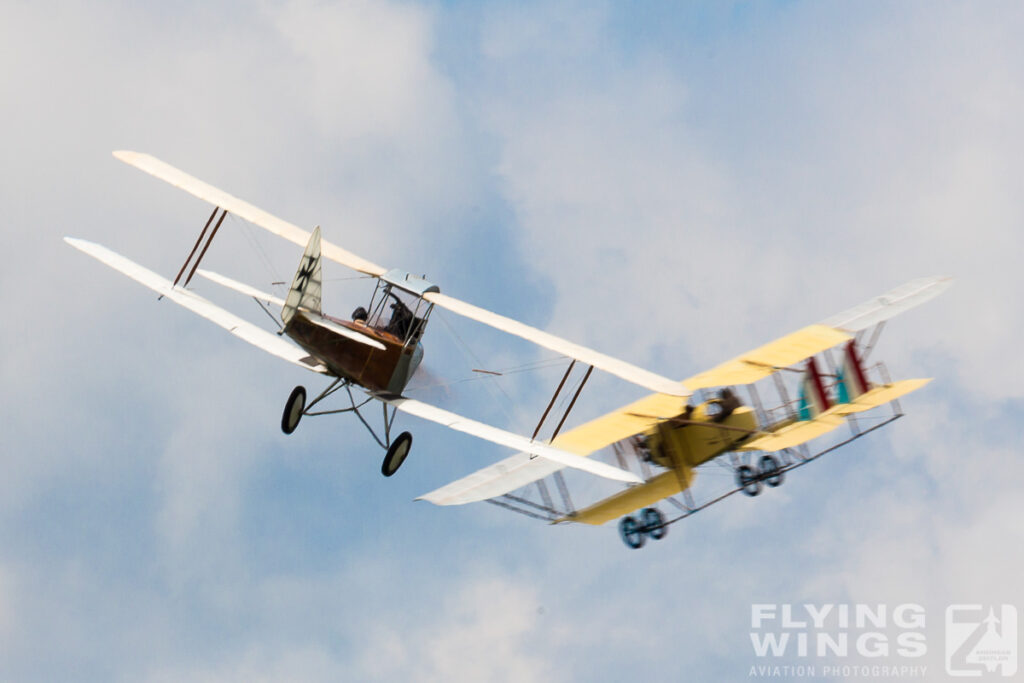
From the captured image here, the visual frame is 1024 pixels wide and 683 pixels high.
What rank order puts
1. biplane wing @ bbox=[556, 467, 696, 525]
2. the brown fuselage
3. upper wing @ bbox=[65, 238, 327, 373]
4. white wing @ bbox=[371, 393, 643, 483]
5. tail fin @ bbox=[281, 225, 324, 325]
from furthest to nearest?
biplane wing @ bbox=[556, 467, 696, 525] < upper wing @ bbox=[65, 238, 327, 373] < the brown fuselage < tail fin @ bbox=[281, 225, 324, 325] < white wing @ bbox=[371, 393, 643, 483]

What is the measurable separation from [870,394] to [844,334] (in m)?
1.40

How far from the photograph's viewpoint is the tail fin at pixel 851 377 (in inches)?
1483

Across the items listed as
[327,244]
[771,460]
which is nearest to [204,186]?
[327,244]

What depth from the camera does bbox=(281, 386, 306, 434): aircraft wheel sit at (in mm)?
30312

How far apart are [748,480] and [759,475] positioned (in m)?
0.29

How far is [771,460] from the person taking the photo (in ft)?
122

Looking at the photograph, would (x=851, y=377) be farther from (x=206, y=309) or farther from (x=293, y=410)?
(x=206, y=309)

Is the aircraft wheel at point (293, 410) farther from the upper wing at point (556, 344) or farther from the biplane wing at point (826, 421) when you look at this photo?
the biplane wing at point (826, 421)

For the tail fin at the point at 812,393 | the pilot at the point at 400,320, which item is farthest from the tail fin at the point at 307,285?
the tail fin at the point at 812,393

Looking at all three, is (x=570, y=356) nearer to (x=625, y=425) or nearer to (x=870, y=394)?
(x=625, y=425)

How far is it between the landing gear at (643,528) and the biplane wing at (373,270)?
5.63 m

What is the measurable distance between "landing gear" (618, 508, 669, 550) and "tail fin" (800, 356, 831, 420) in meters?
4.62

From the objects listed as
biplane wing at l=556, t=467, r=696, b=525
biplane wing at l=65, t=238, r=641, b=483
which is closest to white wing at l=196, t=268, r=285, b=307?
biplane wing at l=65, t=238, r=641, b=483

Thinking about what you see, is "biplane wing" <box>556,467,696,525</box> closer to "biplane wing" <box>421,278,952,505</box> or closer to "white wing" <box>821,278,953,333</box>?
"biplane wing" <box>421,278,952,505</box>
